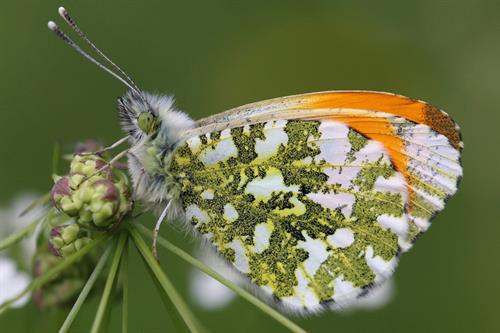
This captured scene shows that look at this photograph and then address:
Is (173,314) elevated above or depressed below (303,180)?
below

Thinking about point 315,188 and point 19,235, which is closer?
point 19,235

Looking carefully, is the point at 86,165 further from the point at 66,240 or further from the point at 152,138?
the point at 152,138

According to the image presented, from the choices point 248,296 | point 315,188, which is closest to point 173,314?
point 248,296

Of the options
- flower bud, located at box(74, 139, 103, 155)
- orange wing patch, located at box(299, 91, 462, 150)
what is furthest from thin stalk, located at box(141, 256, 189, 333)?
orange wing patch, located at box(299, 91, 462, 150)

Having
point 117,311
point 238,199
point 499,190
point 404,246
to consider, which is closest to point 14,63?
point 117,311

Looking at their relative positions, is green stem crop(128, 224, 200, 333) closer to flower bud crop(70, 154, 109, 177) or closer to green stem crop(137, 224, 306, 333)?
green stem crop(137, 224, 306, 333)

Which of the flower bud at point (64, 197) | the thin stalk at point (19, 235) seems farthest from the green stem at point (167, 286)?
the thin stalk at point (19, 235)
